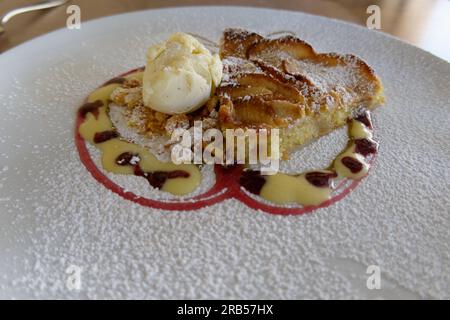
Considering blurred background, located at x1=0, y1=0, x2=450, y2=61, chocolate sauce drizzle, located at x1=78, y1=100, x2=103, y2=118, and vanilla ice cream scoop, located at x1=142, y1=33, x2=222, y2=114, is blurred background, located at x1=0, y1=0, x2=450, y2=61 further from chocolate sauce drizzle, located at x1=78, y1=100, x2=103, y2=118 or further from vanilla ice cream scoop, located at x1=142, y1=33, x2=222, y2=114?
vanilla ice cream scoop, located at x1=142, y1=33, x2=222, y2=114

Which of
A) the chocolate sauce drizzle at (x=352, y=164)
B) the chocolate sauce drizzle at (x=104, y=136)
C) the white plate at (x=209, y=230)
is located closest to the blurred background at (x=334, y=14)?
the white plate at (x=209, y=230)

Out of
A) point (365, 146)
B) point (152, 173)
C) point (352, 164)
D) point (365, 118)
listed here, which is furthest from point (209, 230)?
point (365, 118)

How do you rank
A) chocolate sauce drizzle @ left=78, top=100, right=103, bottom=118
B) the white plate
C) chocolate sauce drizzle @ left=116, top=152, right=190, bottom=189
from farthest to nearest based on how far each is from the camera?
chocolate sauce drizzle @ left=78, top=100, right=103, bottom=118 < chocolate sauce drizzle @ left=116, top=152, right=190, bottom=189 < the white plate

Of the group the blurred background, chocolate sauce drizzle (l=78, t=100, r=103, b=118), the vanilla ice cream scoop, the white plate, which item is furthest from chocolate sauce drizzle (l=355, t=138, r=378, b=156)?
chocolate sauce drizzle (l=78, t=100, r=103, b=118)

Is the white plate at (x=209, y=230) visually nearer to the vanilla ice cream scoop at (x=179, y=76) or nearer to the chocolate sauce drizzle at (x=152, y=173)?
the chocolate sauce drizzle at (x=152, y=173)

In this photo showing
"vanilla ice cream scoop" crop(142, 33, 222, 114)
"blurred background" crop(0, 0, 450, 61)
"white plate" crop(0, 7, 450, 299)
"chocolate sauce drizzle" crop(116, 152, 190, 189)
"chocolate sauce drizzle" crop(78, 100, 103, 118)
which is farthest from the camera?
"blurred background" crop(0, 0, 450, 61)
